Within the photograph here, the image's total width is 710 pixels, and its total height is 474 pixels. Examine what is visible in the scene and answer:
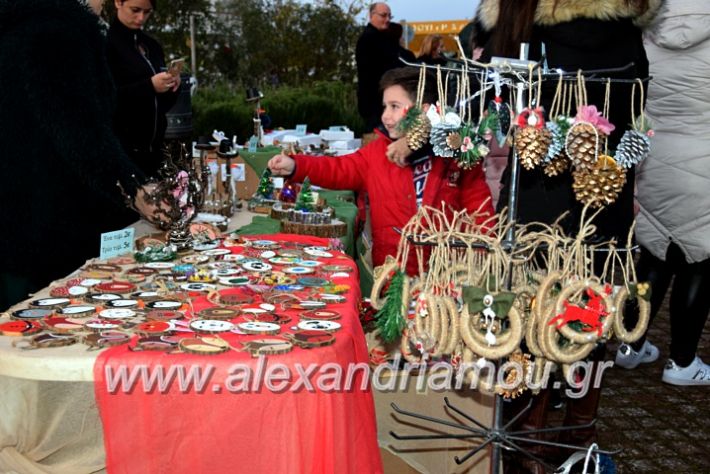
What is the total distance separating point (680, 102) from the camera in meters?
3.48

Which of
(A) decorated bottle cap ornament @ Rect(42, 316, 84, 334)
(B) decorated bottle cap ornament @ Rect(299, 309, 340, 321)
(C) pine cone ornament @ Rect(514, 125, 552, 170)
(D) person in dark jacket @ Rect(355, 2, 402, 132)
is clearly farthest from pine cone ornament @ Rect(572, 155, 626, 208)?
(D) person in dark jacket @ Rect(355, 2, 402, 132)

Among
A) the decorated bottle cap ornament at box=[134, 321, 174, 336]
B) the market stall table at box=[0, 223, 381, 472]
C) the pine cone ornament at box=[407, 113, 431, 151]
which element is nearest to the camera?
the market stall table at box=[0, 223, 381, 472]

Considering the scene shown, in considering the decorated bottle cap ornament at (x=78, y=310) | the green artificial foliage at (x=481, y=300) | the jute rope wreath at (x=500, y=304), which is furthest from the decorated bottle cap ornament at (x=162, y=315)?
the green artificial foliage at (x=481, y=300)

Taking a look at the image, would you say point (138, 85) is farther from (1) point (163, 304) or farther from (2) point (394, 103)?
(1) point (163, 304)

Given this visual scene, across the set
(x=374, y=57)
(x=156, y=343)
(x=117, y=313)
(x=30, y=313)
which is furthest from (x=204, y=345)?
(x=374, y=57)

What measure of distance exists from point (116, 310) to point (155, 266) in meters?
0.43

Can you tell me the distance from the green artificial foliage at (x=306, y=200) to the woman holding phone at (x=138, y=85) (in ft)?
2.53

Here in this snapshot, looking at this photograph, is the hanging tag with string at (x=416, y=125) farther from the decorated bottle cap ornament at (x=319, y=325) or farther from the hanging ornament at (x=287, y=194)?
the hanging ornament at (x=287, y=194)

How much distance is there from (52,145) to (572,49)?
1.58 m

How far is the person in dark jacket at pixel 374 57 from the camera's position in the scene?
6.46 meters

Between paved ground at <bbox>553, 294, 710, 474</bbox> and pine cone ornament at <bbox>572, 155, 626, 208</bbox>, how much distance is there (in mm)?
1530

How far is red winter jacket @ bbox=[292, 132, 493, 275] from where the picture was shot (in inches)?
114

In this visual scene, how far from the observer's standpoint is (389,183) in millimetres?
2996

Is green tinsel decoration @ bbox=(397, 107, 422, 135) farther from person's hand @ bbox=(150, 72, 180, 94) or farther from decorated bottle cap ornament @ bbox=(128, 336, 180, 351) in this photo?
person's hand @ bbox=(150, 72, 180, 94)
